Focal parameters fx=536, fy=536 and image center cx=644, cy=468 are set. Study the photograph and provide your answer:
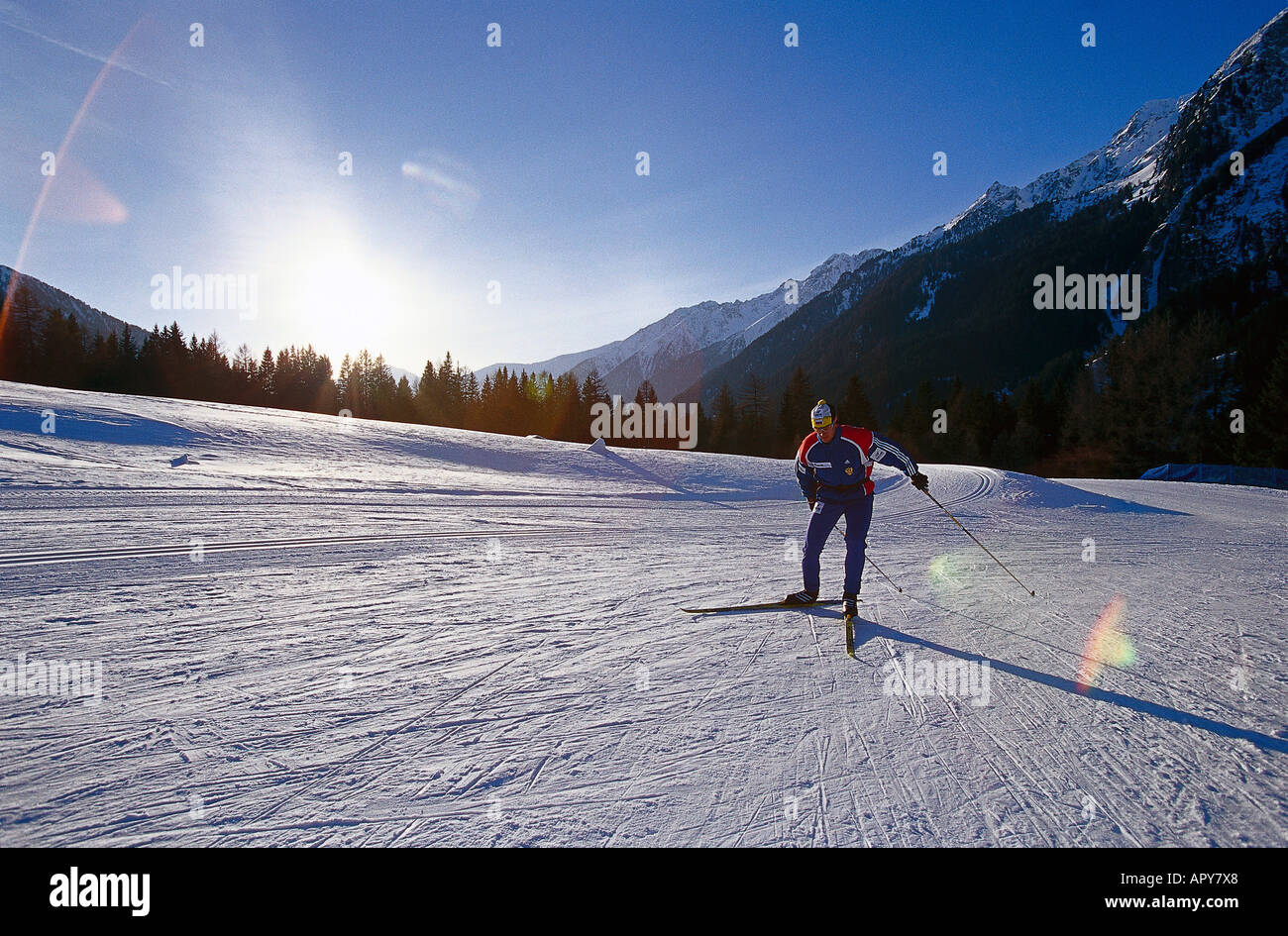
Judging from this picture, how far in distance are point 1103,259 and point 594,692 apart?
5842 inches

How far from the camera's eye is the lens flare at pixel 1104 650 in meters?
3.88

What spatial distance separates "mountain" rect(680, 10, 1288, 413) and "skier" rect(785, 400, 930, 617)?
7069 centimetres

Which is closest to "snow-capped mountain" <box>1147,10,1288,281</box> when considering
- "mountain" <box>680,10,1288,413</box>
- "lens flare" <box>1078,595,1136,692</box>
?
"mountain" <box>680,10,1288,413</box>

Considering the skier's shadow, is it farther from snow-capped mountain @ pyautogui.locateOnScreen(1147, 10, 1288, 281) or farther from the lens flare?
snow-capped mountain @ pyautogui.locateOnScreen(1147, 10, 1288, 281)

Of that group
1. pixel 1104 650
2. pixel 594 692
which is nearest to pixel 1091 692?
pixel 1104 650

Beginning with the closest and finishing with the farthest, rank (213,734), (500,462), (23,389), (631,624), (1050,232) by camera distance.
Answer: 1. (213,734)
2. (631,624)
3. (23,389)
4. (500,462)
5. (1050,232)

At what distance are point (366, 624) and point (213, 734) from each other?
161 centimetres

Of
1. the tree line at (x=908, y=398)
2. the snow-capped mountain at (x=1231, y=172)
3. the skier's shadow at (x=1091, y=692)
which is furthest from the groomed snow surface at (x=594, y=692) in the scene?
the snow-capped mountain at (x=1231, y=172)

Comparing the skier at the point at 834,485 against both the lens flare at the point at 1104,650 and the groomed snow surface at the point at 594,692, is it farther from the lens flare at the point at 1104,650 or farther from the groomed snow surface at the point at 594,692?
the lens flare at the point at 1104,650

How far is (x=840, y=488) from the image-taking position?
17.6 feet

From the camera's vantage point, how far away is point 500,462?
59.8ft
